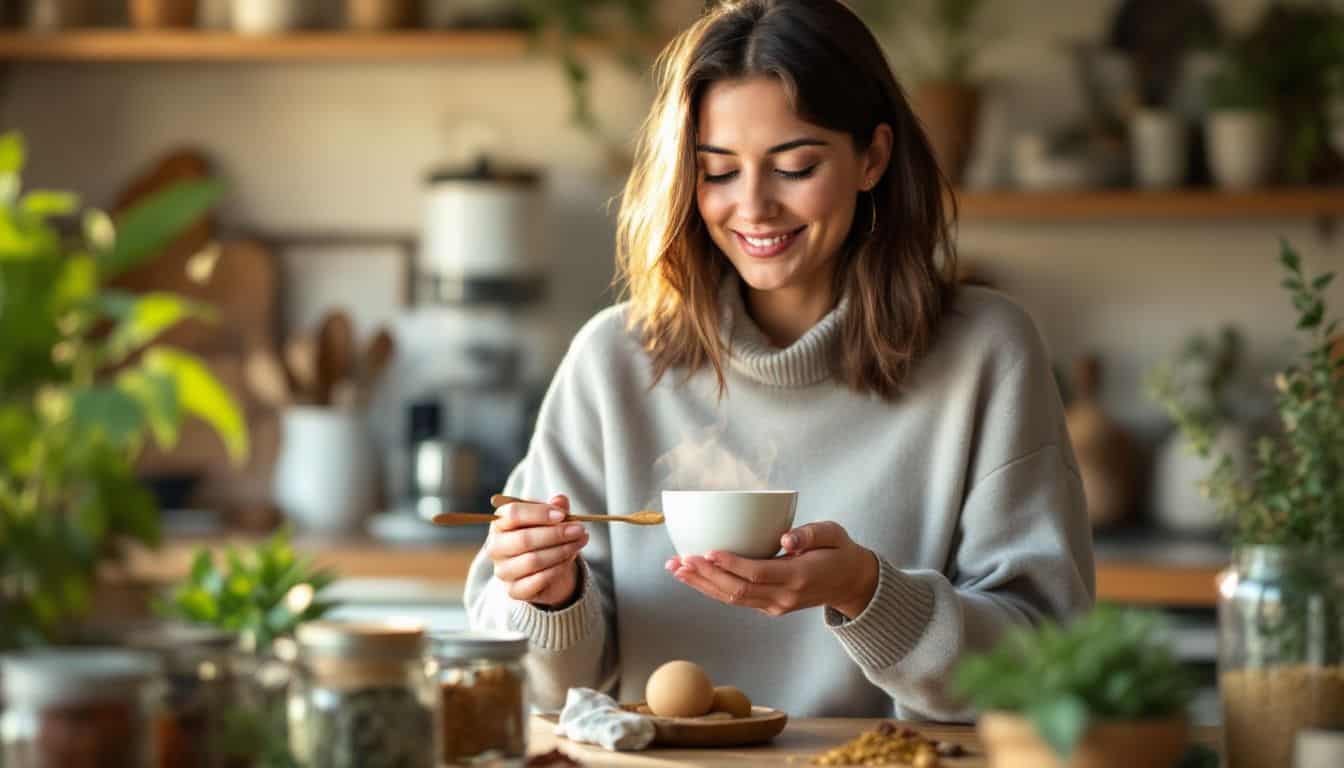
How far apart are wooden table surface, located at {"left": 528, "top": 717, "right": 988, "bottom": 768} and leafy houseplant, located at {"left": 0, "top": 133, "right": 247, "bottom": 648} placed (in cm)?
51

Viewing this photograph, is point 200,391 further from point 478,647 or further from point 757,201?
point 757,201

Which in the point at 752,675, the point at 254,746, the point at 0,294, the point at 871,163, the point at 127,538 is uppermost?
the point at 871,163

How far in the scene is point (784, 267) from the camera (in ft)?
6.07

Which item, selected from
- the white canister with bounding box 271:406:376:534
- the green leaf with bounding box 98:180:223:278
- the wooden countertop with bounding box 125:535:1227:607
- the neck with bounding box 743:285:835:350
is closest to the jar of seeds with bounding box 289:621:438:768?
the green leaf with bounding box 98:180:223:278

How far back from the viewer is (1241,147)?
145 inches

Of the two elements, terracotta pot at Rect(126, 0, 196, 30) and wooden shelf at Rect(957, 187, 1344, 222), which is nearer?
wooden shelf at Rect(957, 187, 1344, 222)

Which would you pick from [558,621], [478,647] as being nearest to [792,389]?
Result: [558,621]

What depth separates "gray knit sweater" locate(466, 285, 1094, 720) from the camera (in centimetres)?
182

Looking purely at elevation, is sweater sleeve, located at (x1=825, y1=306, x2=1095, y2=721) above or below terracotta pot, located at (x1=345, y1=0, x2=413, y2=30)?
below

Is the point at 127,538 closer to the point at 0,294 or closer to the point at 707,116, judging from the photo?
the point at 0,294

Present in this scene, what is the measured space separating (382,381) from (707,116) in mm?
2305

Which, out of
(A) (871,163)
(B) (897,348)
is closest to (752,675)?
(B) (897,348)

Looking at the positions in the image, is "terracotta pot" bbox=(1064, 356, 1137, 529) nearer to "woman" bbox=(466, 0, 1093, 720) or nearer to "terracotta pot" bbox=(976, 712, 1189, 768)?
"woman" bbox=(466, 0, 1093, 720)

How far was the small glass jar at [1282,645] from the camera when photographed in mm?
1147
